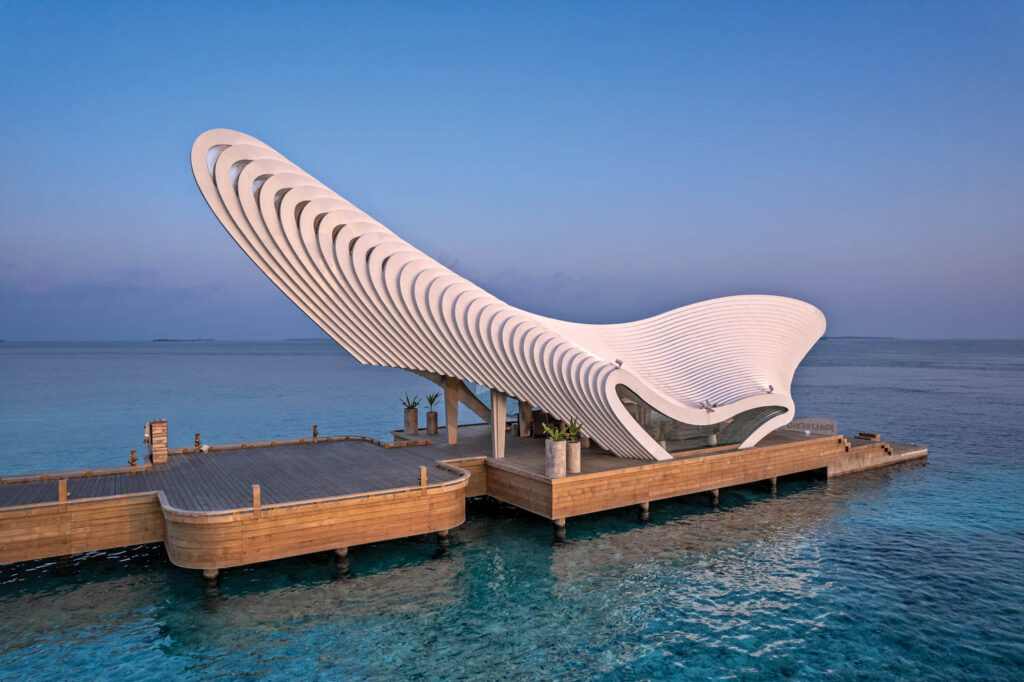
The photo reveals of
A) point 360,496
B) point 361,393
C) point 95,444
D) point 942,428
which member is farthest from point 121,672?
point 361,393

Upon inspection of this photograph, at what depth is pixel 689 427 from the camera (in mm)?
21594

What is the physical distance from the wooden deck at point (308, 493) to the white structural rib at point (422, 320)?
1.73m

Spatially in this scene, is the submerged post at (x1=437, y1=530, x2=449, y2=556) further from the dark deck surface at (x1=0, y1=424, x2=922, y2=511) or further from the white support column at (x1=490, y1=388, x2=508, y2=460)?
the white support column at (x1=490, y1=388, x2=508, y2=460)

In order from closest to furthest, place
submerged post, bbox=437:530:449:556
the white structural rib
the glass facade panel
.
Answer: the white structural rib, submerged post, bbox=437:530:449:556, the glass facade panel

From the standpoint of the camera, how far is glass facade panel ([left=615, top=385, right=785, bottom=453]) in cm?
2092

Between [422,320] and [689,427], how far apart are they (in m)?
10.7

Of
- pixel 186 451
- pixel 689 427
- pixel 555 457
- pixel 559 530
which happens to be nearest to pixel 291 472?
pixel 186 451

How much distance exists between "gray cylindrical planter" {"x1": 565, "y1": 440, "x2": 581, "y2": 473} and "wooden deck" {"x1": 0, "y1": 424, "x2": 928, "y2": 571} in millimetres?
395

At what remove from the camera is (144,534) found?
44.9 feet

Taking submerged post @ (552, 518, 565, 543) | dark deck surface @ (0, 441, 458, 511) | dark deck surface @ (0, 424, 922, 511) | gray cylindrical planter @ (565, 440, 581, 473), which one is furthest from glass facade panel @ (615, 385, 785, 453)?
dark deck surface @ (0, 441, 458, 511)

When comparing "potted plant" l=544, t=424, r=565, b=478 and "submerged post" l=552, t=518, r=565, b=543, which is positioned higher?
"potted plant" l=544, t=424, r=565, b=478

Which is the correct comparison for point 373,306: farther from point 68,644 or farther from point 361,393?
point 361,393

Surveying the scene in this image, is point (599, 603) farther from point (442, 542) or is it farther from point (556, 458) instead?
point (556, 458)

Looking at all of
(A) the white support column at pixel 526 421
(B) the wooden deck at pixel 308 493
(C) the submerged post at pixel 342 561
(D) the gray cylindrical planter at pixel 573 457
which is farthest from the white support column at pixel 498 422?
(C) the submerged post at pixel 342 561
